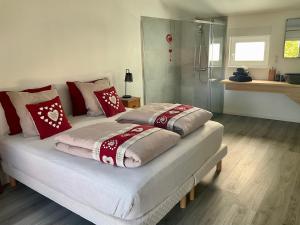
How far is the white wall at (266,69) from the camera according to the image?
4.37m

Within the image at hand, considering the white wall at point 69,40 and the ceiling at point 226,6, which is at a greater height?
the ceiling at point 226,6

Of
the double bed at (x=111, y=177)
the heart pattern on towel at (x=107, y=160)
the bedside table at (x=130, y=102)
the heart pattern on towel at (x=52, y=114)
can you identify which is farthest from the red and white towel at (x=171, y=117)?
the bedside table at (x=130, y=102)

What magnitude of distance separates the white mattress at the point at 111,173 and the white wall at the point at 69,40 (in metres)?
0.82

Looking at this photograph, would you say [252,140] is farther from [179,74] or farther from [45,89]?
[45,89]

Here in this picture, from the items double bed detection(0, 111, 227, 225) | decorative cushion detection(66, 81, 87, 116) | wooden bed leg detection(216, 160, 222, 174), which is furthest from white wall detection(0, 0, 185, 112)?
wooden bed leg detection(216, 160, 222, 174)

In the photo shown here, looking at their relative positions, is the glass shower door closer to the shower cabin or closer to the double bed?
the shower cabin

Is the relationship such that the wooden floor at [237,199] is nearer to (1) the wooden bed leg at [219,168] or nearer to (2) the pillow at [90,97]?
(1) the wooden bed leg at [219,168]

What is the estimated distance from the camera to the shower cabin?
434 cm

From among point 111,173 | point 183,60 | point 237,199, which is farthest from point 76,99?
point 183,60

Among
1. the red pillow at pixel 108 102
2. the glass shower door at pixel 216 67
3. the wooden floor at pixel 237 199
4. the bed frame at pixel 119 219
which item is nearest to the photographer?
the bed frame at pixel 119 219

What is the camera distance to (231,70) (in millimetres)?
4938

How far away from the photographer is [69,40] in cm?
310

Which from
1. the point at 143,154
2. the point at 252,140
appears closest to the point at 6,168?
the point at 143,154

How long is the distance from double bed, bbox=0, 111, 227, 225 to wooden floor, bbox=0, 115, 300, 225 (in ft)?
0.70
